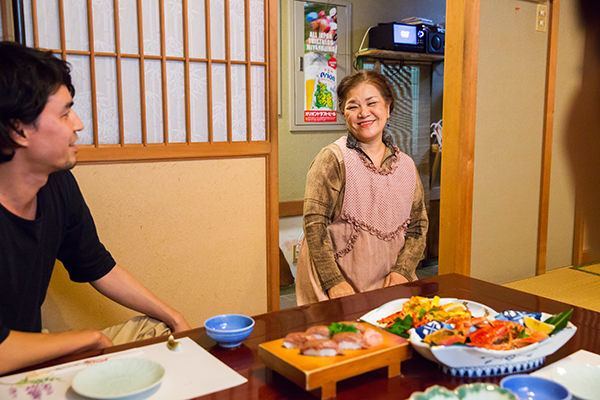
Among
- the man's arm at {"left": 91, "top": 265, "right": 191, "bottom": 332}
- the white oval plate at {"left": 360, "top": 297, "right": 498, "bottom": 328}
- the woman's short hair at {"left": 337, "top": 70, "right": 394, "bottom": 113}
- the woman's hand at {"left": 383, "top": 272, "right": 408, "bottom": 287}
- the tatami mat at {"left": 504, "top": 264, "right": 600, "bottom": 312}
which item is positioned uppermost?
the woman's short hair at {"left": 337, "top": 70, "right": 394, "bottom": 113}

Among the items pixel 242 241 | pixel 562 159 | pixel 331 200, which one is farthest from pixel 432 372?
pixel 562 159

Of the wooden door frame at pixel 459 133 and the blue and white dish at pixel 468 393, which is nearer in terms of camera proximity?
the blue and white dish at pixel 468 393

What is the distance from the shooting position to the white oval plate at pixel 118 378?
3.56ft

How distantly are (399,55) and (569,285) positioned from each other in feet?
7.13

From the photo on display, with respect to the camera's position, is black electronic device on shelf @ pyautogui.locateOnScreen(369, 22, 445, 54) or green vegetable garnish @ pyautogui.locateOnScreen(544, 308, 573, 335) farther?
black electronic device on shelf @ pyautogui.locateOnScreen(369, 22, 445, 54)

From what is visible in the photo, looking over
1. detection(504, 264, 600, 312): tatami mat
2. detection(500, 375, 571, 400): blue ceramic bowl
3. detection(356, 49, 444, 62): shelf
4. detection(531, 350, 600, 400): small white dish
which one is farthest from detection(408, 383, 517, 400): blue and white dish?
detection(356, 49, 444, 62): shelf

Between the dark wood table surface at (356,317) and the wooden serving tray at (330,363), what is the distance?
1.3 inches

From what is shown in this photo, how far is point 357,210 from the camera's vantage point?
89.0 inches

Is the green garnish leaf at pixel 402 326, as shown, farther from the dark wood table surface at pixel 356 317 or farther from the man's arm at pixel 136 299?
the man's arm at pixel 136 299

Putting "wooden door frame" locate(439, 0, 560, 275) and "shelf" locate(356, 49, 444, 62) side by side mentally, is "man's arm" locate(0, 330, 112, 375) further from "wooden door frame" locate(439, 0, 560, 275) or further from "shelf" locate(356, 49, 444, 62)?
"shelf" locate(356, 49, 444, 62)

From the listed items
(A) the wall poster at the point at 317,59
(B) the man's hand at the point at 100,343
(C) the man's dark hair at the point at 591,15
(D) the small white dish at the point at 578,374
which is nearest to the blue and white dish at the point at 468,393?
(D) the small white dish at the point at 578,374

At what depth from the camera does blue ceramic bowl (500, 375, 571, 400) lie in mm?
1065

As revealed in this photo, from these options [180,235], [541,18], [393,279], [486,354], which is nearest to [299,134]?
[541,18]

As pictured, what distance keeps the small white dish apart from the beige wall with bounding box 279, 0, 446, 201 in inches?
130
